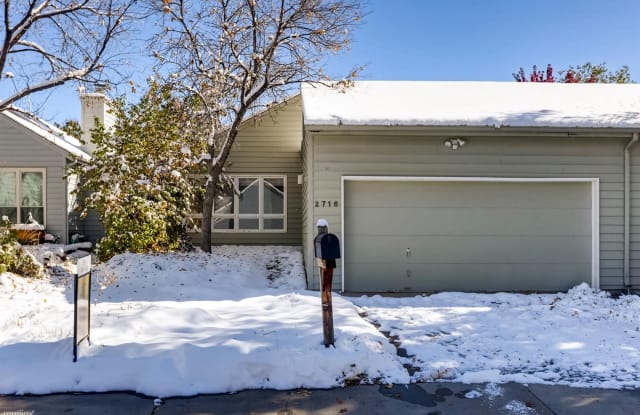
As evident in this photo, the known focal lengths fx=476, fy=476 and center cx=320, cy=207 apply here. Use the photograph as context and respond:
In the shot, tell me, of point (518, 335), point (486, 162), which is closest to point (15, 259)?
point (518, 335)

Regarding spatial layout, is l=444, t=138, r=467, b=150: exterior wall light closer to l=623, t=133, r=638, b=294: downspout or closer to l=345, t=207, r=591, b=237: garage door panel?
l=345, t=207, r=591, b=237: garage door panel

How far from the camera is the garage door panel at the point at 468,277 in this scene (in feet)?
28.9

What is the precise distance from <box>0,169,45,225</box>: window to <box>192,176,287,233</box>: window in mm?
5114

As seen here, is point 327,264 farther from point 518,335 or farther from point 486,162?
point 486,162

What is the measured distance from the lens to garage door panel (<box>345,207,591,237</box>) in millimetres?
8812

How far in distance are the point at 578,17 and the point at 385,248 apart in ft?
32.9

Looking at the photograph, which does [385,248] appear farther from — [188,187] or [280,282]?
[188,187]

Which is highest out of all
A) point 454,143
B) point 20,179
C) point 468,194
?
point 454,143

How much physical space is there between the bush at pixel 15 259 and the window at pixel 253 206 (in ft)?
16.5

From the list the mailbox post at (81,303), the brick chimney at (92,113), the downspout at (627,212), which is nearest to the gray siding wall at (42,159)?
the brick chimney at (92,113)

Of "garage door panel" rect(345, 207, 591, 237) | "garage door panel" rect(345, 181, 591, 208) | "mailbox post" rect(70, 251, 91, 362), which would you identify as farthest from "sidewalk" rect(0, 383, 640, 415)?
"garage door panel" rect(345, 181, 591, 208)

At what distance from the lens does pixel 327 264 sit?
480 centimetres

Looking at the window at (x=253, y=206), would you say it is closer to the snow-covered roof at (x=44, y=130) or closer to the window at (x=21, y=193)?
the snow-covered roof at (x=44, y=130)

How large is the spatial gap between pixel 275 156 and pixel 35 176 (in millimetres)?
6950
